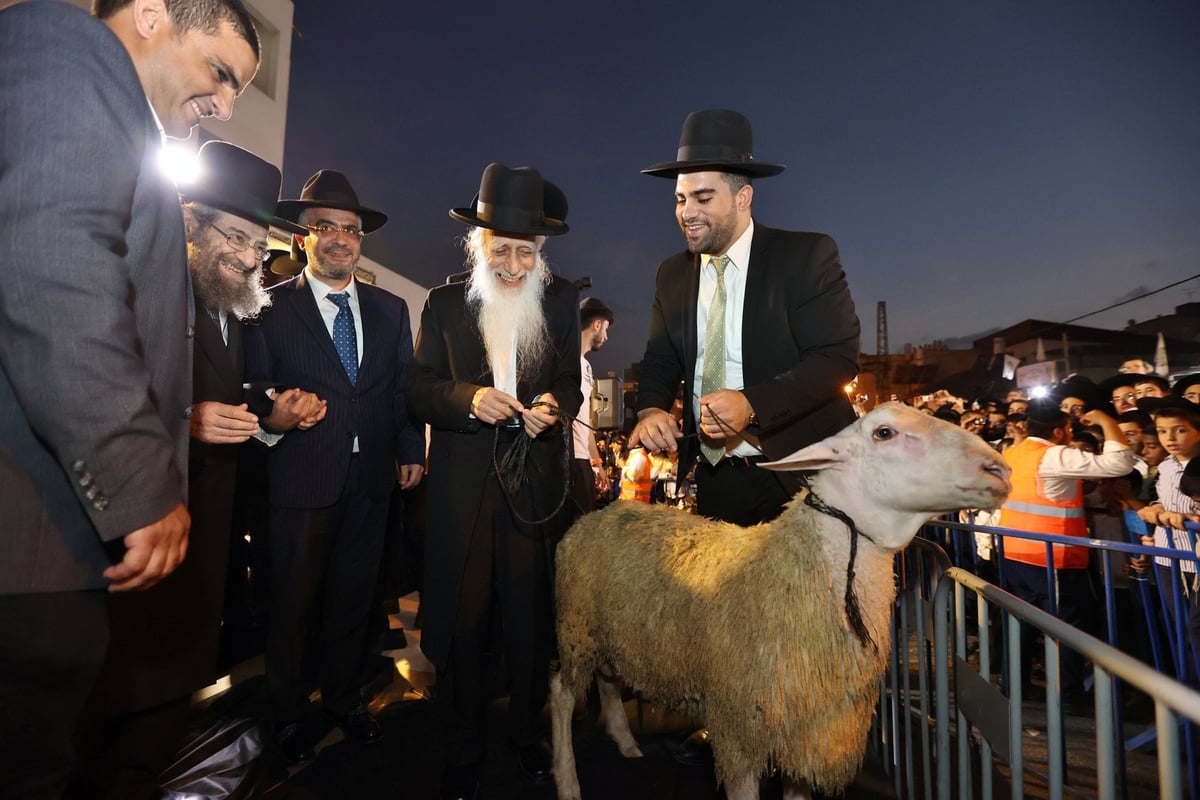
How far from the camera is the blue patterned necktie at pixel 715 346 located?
8.35 ft

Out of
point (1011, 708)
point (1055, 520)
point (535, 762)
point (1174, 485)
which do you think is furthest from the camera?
point (1055, 520)

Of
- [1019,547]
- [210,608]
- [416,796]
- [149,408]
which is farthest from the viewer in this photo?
[1019,547]

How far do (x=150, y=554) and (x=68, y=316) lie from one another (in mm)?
435

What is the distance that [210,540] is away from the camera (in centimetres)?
241

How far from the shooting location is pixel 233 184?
2904 millimetres

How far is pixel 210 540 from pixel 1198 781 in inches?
176

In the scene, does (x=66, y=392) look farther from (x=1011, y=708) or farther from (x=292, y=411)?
(x=1011, y=708)

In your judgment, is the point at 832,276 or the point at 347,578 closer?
the point at 832,276

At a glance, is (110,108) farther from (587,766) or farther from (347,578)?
(587,766)

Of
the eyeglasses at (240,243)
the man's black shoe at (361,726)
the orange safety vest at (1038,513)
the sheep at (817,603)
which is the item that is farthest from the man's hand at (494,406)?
the orange safety vest at (1038,513)

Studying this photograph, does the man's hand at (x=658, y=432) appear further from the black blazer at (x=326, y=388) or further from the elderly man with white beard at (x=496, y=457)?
the black blazer at (x=326, y=388)

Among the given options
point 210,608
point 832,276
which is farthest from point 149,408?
point 832,276

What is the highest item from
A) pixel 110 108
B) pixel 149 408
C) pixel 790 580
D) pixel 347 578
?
pixel 110 108

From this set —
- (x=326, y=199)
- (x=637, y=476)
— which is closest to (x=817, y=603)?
(x=326, y=199)
